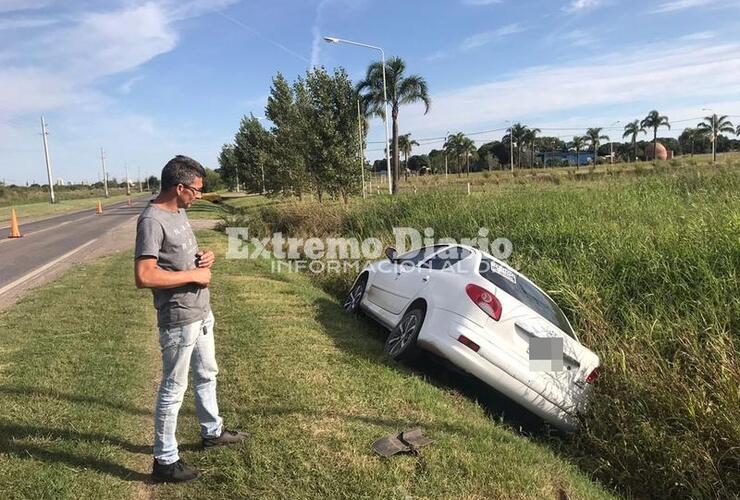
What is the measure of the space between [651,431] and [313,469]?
298 cm

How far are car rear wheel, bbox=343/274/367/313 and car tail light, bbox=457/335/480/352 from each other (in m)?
3.15

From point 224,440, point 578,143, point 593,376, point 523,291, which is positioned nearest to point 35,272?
point 224,440

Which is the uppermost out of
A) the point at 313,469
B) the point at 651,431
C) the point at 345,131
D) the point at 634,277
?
the point at 345,131

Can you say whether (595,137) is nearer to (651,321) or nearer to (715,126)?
(715,126)

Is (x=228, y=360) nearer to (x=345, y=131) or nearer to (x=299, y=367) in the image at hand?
(x=299, y=367)

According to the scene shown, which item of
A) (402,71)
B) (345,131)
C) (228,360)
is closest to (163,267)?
(228,360)

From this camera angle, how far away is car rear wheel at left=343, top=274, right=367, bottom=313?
815 cm

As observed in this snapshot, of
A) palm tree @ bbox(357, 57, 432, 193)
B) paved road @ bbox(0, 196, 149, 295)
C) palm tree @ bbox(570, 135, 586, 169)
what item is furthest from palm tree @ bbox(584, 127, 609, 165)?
paved road @ bbox(0, 196, 149, 295)

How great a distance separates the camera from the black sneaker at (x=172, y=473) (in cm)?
336

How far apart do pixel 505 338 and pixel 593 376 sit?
3.24 ft

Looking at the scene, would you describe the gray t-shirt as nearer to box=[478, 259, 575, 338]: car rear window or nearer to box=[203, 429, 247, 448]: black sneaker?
box=[203, 429, 247, 448]: black sneaker

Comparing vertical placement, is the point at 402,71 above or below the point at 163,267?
above

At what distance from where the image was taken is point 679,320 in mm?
5402

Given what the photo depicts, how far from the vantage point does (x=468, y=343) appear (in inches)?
196
